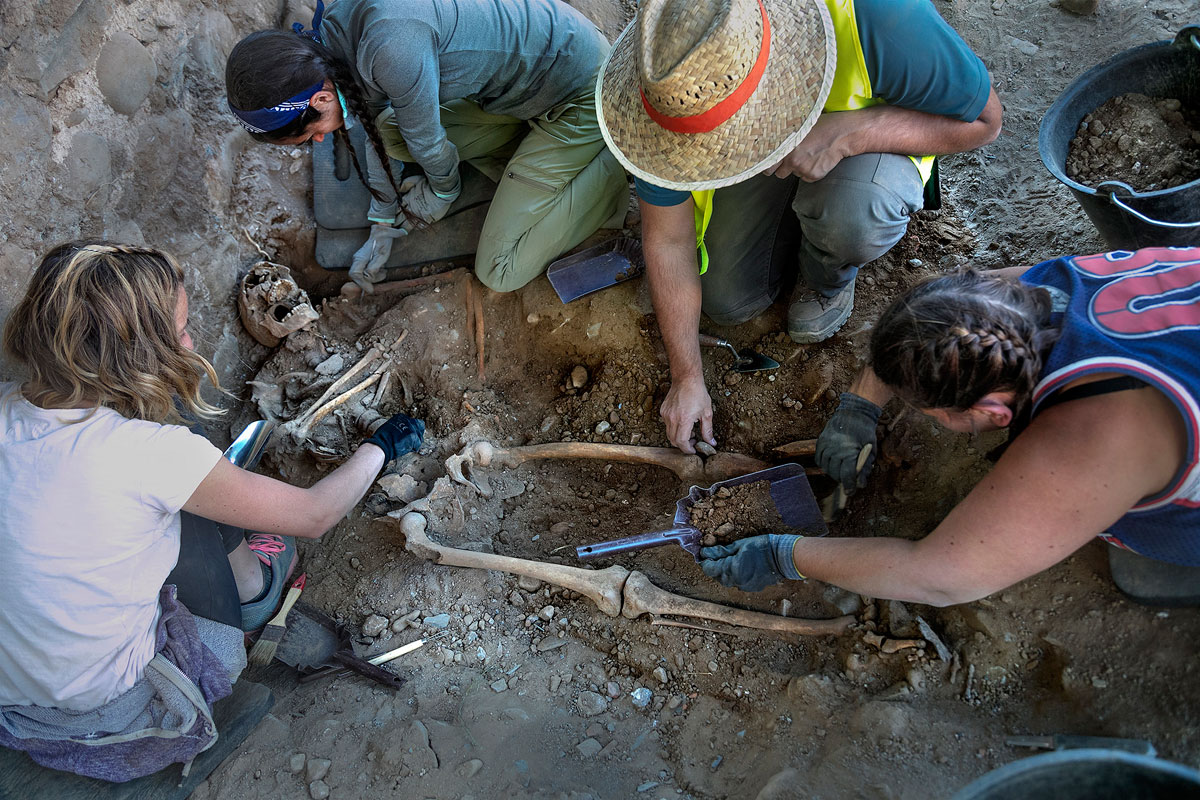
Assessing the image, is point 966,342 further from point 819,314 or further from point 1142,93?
point 1142,93

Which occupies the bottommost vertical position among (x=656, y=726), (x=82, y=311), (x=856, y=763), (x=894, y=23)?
(x=656, y=726)

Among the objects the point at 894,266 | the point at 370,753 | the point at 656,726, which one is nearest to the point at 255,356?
the point at 370,753

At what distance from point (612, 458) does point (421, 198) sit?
155 centimetres

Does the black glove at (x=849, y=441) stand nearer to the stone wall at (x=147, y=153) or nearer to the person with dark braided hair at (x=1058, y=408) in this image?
the person with dark braided hair at (x=1058, y=408)

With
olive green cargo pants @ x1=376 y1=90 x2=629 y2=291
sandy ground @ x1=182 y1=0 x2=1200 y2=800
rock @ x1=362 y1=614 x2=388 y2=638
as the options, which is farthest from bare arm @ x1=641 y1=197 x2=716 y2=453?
rock @ x1=362 y1=614 x2=388 y2=638

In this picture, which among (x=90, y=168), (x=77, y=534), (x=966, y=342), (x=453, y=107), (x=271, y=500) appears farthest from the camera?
(x=453, y=107)

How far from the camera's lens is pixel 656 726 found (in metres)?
2.28

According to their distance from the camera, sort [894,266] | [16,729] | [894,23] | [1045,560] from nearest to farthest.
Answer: [1045,560]
[16,729]
[894,23]
[894,266]

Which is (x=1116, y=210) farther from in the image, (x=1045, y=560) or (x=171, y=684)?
(x=171, y=684)

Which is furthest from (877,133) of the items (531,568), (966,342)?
(531,568)

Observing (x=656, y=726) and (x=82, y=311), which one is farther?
(x=656, y=726)

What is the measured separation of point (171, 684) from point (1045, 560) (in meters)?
2.24

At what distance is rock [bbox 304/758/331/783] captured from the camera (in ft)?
7.10

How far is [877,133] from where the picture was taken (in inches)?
92.9
